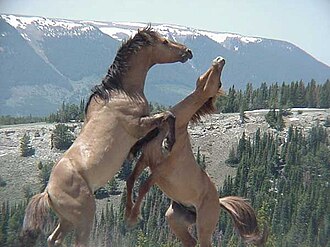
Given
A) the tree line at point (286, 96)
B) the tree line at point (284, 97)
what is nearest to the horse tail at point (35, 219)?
the tree line at point (284, 97)

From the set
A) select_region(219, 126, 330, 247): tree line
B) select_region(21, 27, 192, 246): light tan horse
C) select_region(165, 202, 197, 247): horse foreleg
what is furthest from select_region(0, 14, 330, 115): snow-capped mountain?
select_region(21, 27, 192, 246): light tan horse

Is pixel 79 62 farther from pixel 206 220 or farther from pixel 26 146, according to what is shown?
pixel 206 220

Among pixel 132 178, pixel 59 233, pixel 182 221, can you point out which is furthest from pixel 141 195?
pixel 59 233

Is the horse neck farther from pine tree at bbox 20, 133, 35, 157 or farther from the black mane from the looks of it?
pine tree at bbox 20, 133, 35, 157

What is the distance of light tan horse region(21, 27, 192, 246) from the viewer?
4234 millimetres

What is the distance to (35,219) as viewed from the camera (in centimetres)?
432

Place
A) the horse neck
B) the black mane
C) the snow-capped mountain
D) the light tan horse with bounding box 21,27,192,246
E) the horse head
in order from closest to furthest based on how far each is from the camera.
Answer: the light tan horse with bounding box 21,27,192,246 < the black mane < the horse head < the horse neck < the snow-capped mountain

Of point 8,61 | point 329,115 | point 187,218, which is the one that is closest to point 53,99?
point 8,61

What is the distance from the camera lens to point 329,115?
3978 centimetres

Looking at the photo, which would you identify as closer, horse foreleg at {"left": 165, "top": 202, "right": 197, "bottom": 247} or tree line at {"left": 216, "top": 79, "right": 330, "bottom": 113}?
horse foreleg at {"left": 165, "top": 202, "right": 197, "bottom": 247}

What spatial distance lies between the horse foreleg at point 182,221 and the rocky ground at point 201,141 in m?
15.9

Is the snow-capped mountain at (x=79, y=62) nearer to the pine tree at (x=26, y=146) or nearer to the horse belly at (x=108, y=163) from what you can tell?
the pine tree at (x=26, y=146)

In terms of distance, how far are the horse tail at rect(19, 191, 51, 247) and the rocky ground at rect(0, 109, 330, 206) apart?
1637 cm

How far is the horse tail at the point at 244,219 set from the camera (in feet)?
Answer: 16.8
